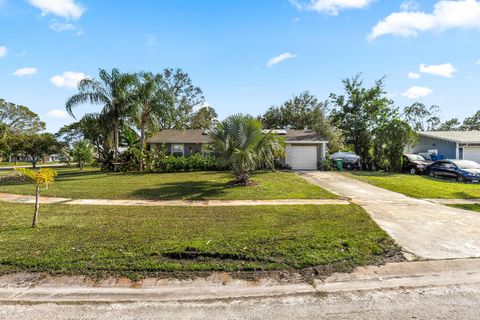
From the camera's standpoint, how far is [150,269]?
419 centimetres

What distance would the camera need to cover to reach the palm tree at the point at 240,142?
11640mm

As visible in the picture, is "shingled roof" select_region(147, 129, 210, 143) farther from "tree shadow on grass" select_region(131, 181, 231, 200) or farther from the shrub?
"tree shadow on grass" select_region(131, 181, 231, 200)

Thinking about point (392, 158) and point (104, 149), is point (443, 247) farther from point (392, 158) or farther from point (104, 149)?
point (104, 149)

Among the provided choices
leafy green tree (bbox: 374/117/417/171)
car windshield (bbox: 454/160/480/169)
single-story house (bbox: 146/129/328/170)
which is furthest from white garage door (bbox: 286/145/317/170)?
car windshield (bbox: 454/160/480/169)

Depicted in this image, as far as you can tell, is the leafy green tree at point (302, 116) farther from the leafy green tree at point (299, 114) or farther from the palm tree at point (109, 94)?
the palm tree at point (109, 94)

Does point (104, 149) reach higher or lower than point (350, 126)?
lower

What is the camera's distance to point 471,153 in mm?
23891

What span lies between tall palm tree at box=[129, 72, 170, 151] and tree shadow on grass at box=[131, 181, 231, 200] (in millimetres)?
9187

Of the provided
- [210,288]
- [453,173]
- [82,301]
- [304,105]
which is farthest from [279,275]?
[304,105]

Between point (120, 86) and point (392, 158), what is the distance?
2021cm

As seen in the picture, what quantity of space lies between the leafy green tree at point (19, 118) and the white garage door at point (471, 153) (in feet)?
216

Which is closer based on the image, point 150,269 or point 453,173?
point 150,269

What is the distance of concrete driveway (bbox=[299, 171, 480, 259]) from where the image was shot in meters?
5.20

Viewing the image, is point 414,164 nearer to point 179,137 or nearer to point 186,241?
point 179,137
